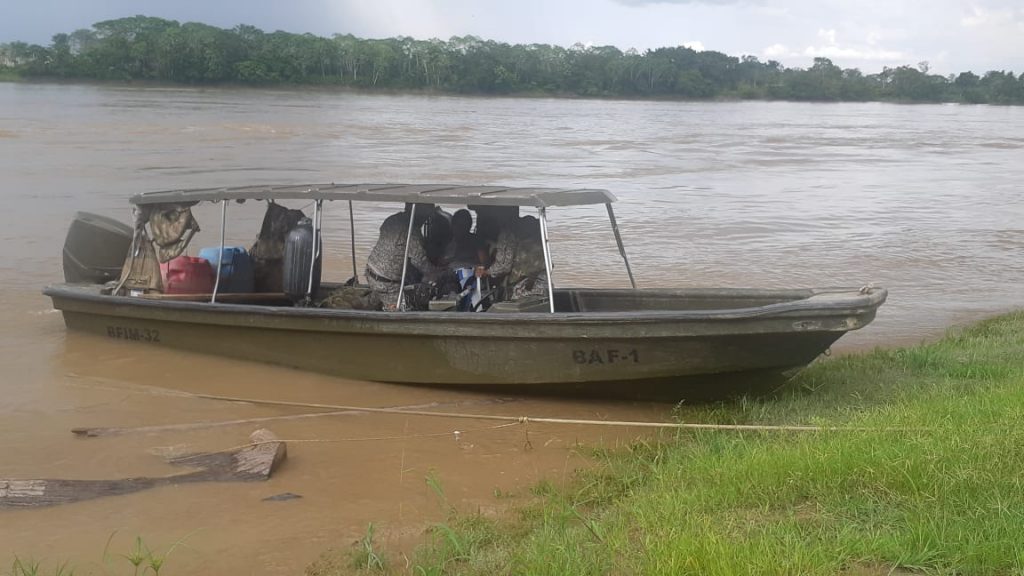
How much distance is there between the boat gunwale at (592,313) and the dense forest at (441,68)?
2117 inches

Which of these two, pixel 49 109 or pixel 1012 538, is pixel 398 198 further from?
pixel 49 109

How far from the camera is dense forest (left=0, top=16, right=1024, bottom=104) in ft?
193

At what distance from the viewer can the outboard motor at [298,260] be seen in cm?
771

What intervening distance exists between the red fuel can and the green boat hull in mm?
213

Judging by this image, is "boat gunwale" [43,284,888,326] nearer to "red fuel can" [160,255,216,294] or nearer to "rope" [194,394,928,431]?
"red fuel can" [160,255,216,294]

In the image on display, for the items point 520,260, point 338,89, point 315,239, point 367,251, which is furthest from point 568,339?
point 338,89

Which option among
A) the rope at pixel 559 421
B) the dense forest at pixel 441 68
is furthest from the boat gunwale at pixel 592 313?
the dense forest at pixel 441 68

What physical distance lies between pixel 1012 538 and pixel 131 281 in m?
7.00

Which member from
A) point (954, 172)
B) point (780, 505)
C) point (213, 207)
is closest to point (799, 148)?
point (954, 172)

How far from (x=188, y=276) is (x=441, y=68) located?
62361mm

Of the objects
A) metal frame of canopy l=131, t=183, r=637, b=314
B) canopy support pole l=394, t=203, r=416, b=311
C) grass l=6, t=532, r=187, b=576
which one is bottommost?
grass l=6, t=532, r=187, b=576

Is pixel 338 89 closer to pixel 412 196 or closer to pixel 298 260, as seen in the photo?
pixel 298 260

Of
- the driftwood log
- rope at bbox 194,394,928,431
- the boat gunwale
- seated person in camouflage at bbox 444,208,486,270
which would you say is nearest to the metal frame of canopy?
the boat gunwale

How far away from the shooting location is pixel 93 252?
372 inches
